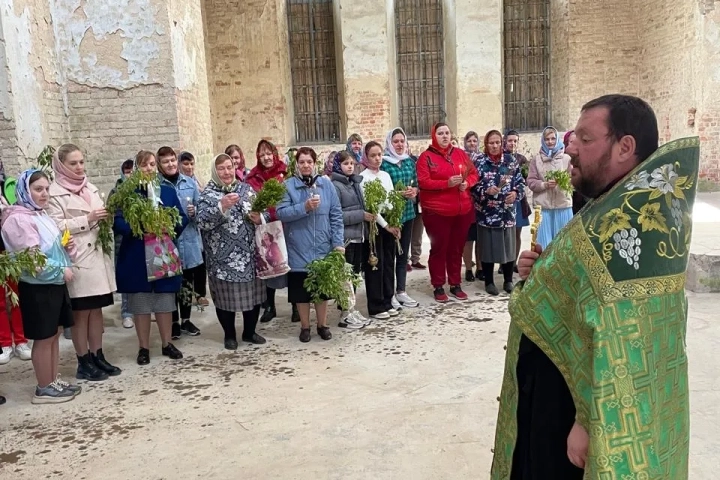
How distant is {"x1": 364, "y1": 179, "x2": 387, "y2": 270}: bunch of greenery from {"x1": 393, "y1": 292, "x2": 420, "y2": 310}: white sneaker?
0.75 metres

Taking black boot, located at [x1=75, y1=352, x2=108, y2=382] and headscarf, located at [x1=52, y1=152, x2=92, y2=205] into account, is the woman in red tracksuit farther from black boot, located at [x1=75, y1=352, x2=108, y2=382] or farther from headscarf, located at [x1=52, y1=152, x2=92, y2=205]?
black boot, located at [x1=75, y1=352, x2=108, y2=382]

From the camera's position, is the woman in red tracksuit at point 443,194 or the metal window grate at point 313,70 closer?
the woman in red tracksuit at point 443,194

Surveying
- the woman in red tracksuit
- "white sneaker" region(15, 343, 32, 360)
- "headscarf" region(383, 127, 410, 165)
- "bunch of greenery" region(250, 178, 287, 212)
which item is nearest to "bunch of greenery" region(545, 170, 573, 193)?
the woman in red tracksuit

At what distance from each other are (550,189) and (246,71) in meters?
8.30

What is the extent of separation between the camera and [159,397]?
464cm

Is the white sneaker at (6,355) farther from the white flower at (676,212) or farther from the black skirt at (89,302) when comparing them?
the white flower at (676,212)

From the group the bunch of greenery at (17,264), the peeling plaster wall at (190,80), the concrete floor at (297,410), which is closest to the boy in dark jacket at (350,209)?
the concrete floor at (297,410)

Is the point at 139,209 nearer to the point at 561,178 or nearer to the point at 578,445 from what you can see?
the point at 578,445

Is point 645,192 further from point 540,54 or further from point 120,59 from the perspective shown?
point 540,54

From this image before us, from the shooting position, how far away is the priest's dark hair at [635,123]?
1.89 metres

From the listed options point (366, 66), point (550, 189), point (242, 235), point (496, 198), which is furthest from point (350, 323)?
point (366, 66)

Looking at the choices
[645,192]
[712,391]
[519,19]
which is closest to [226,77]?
[519,19]

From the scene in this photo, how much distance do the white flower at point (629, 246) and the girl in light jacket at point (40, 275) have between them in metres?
3.81

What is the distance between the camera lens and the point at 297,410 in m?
4.27
